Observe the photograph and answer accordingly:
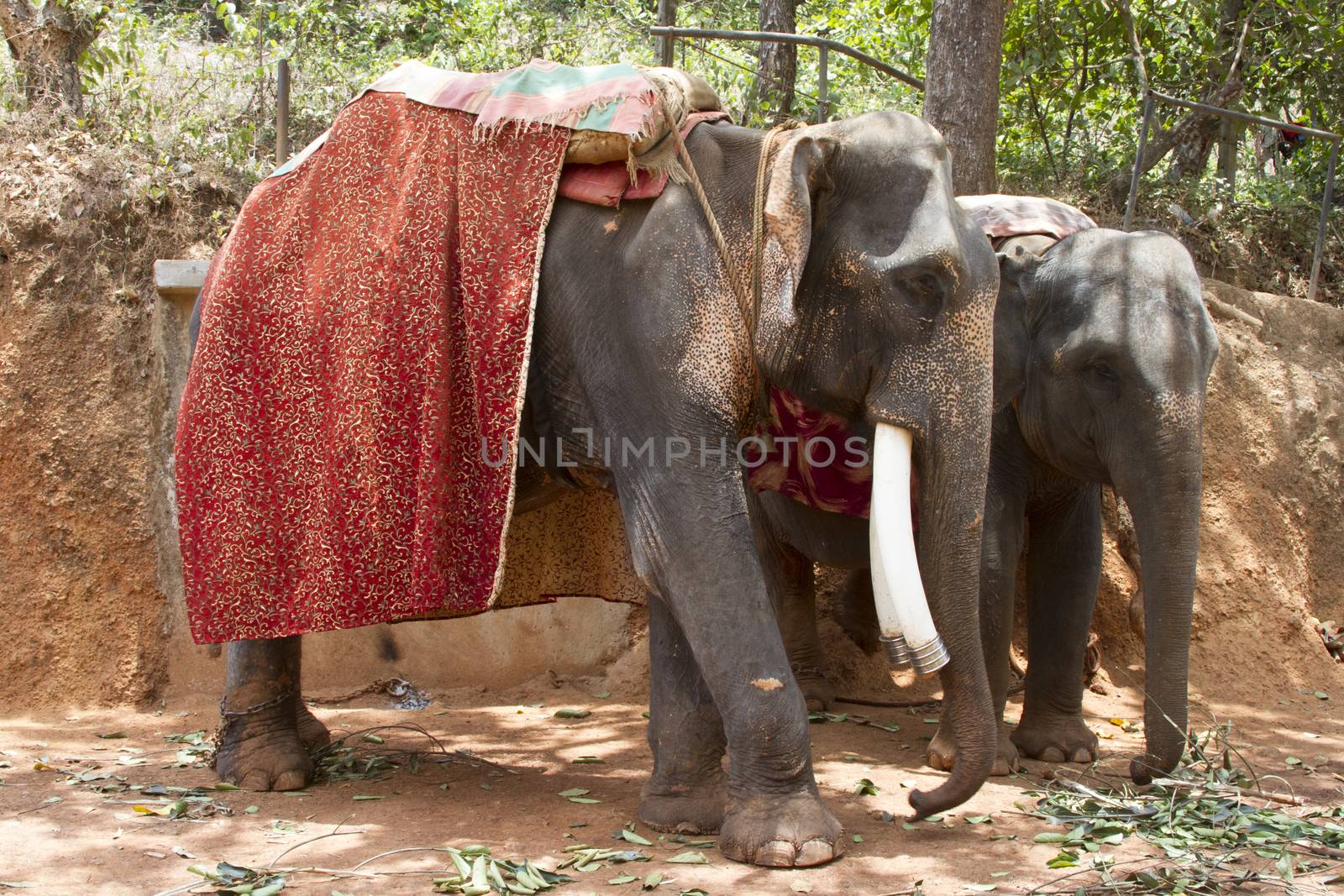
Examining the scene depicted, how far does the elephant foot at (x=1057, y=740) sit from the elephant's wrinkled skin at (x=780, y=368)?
140cm

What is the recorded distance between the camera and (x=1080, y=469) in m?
4.52

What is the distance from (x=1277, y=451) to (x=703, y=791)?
3.73 metres

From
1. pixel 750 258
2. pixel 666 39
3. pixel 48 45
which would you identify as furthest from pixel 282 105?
pixel 750 258

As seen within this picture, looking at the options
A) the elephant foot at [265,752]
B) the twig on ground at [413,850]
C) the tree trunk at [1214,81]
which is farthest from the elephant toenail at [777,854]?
the tree trunk at [1214,81]

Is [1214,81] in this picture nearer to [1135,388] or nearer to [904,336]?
[1135,388]

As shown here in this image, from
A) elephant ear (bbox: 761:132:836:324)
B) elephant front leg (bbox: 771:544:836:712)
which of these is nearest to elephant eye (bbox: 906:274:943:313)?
elephant ear (bbox: 761:132:836:324)

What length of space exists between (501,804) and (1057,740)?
1915 mm

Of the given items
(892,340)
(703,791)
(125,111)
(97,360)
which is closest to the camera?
(892,340)

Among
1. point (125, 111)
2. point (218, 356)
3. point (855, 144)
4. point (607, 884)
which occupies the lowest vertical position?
point (607, 884)

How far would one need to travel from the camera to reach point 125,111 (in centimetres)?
673

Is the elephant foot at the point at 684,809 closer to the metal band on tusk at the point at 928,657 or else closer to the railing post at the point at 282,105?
the metal band on tusk at the point at 928,657

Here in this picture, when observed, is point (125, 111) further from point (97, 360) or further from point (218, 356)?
point (218, 356)

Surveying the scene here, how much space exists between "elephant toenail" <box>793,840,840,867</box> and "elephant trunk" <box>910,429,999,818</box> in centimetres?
30

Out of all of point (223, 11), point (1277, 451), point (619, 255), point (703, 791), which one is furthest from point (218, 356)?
point (223, 11)
